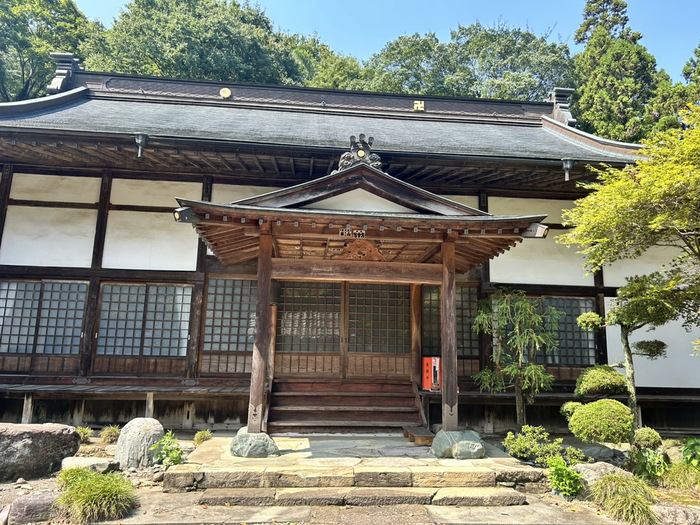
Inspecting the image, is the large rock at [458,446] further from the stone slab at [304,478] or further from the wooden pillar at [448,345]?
the stone slab at [304,478]

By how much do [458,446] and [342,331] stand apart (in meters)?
3.75

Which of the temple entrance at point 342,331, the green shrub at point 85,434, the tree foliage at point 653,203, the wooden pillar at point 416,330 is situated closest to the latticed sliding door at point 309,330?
the temple entrance at point 342,331

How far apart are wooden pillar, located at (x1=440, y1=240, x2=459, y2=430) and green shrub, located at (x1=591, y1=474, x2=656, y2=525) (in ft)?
6.69

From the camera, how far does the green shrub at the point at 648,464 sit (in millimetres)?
6965

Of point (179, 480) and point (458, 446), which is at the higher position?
point (458, 446)

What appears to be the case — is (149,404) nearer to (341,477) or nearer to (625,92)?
(341,477)

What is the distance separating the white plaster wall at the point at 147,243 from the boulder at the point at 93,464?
13.9 feet

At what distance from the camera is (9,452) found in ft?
20.3

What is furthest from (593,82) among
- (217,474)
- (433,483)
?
(217,474)

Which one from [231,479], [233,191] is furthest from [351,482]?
[233,191]

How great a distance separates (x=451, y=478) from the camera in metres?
5.91

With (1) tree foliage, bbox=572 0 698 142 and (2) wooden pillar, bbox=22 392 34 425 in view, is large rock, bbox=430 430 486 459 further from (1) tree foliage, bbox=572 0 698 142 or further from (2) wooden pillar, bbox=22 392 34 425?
(1) tree foliage, bbox=572 0 698 142

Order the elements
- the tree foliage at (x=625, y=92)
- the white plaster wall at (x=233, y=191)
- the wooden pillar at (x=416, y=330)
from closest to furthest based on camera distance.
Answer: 1. the wooden pillar at (x=416, y=330)
2. the white plaster wall at (x=233, y=191)
3. the tree foliage at (x=625, y=92)

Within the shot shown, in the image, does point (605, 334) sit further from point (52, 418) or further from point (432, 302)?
point (52, 418)
